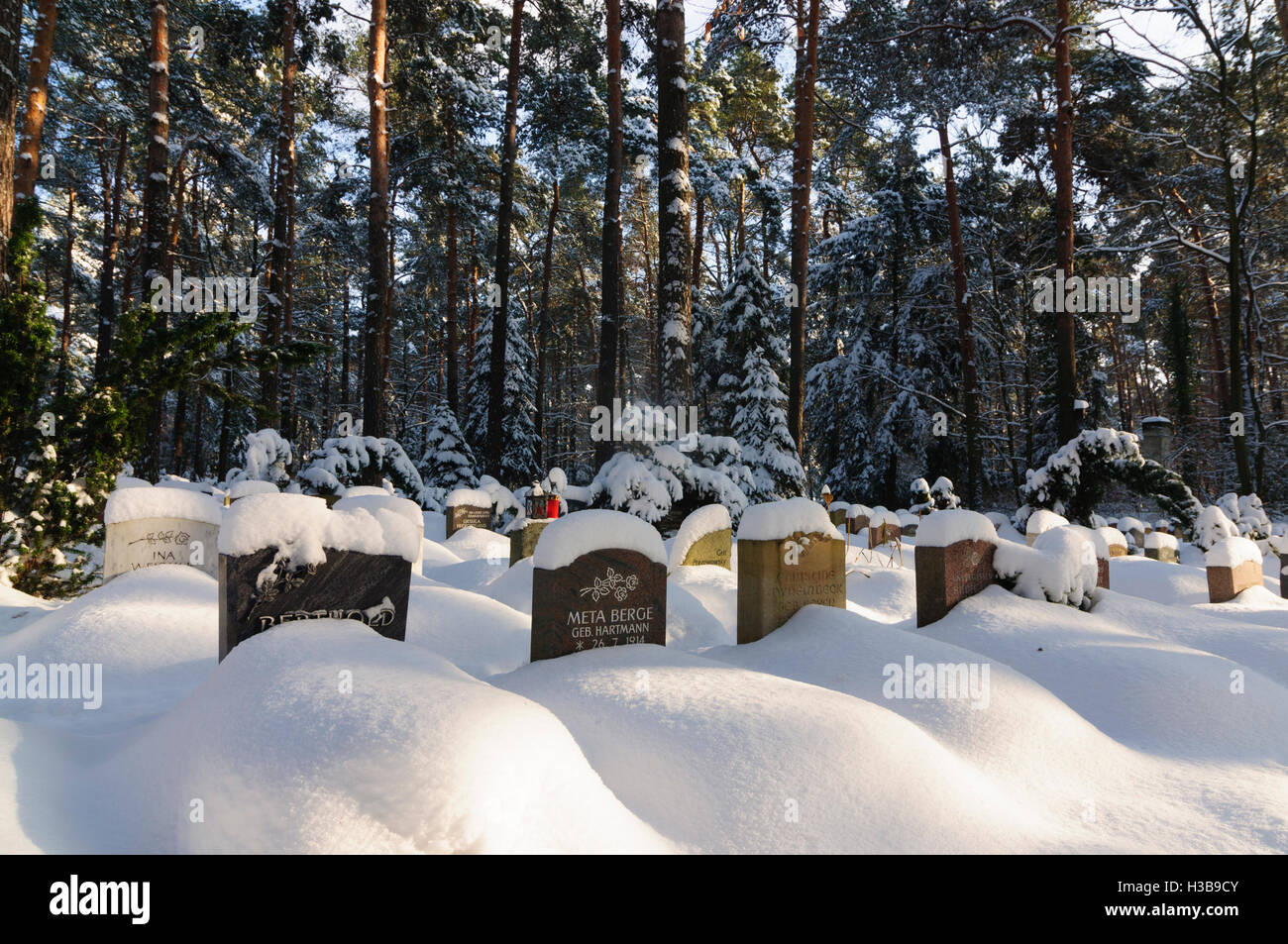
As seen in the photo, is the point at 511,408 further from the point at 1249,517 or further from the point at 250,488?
the point at 1249,517

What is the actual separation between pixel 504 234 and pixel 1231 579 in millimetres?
14228

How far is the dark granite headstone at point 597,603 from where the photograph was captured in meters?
4.64

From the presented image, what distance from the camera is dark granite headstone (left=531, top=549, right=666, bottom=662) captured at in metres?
4.64

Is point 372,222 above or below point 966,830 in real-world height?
above

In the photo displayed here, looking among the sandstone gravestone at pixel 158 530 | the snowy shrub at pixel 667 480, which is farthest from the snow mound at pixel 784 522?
the sandstone gravestone at pixel 158 530

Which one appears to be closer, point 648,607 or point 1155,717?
point 1155,717

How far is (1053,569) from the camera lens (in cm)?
627

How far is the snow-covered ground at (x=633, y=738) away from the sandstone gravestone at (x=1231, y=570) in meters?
2.32

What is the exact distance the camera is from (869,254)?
22.1m

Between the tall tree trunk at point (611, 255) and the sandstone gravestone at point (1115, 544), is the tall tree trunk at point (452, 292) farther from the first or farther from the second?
the sandstone gravestone at point (1115, 544)

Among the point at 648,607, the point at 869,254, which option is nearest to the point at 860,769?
the point at 648,607
